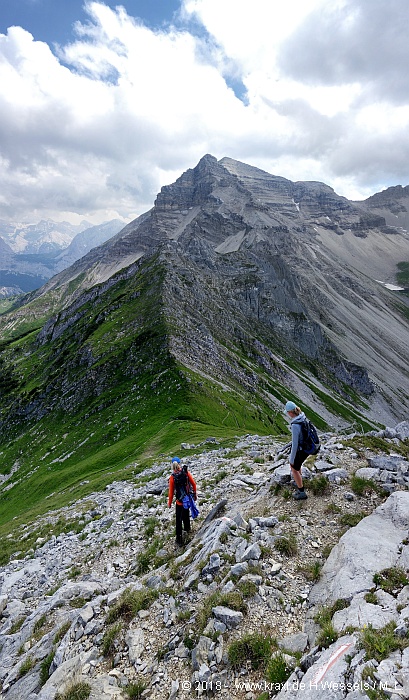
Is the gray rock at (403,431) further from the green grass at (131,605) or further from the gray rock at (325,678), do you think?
the green grass at (131,605)

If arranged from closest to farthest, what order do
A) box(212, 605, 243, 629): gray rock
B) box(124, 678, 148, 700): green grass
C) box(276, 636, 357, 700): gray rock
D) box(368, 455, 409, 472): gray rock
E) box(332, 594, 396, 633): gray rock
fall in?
box(276, 636, 357, 700): gray rock
box(332, 594, 396, 633): gray rock
box(124, 678, 148, 700): green grass
box(212, 605, 243, 629): gray rock
box(368, 455, 409, 472): gray rock

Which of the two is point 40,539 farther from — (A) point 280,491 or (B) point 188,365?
(B) point 188,365

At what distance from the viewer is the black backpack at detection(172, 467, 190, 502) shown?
53.7 feet

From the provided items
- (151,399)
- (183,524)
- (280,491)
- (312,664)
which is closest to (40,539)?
(183,524)

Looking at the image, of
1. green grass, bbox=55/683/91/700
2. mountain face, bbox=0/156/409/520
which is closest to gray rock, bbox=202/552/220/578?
green grass, bbox=55/683/91/700

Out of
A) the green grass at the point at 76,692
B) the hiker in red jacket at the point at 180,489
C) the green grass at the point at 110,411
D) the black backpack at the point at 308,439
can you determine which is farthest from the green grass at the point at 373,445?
the green grass at the point at 110,411

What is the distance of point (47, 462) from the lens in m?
66.0

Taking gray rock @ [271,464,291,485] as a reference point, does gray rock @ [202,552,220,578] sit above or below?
above

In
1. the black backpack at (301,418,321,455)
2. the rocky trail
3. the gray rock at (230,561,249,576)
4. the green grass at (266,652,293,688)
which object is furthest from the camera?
the black backpack at (301,418,321,455)

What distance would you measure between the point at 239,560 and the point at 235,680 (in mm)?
3601

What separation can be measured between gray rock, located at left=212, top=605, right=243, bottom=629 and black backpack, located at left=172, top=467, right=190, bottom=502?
6.63 meters

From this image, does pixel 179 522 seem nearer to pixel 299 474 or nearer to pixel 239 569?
pixel 239 569

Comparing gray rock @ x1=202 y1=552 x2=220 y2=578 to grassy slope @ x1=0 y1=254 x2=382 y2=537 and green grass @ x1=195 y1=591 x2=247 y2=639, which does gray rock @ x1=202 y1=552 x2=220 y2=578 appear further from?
grassy slope @ x1=0 y1=254 x2=382 y2=537

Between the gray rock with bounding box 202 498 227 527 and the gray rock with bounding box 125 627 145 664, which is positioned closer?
the gray rock with bounding box 125 627 145 664
